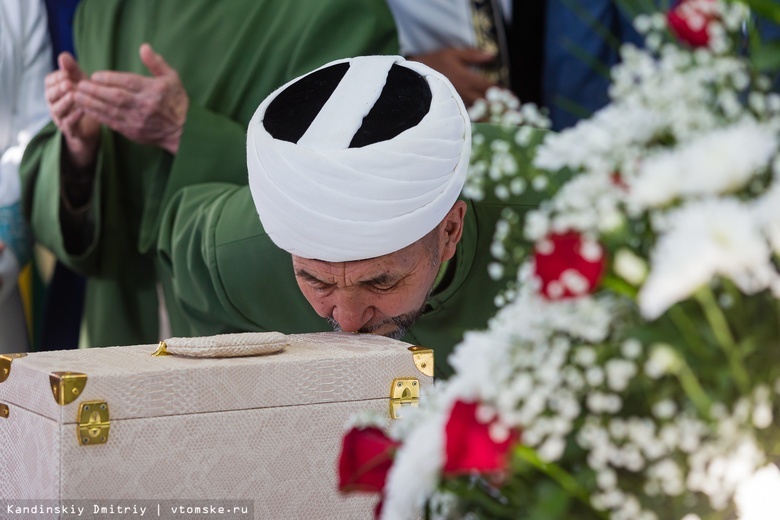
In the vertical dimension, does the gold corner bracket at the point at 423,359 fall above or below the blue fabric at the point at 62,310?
above

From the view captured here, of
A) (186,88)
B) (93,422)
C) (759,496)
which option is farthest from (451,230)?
(759,496)

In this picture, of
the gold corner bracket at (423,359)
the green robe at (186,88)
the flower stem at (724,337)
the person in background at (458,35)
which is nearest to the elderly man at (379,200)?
the gold corner bracket at (423,359)

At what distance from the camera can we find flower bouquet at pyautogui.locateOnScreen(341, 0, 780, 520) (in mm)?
803

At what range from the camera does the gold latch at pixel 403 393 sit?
63.5 inches

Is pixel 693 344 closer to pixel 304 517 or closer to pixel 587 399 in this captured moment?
pixel 587 399

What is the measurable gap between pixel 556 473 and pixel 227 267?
4.68 feet

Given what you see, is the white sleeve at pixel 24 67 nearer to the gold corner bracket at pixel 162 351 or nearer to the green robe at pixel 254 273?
the green robe at pixel 254 273

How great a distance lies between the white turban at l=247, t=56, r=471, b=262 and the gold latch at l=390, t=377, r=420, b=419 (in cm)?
23

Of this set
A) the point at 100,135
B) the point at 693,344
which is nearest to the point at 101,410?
the point at 693,344

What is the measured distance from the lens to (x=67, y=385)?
1376mm

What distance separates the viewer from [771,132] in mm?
806

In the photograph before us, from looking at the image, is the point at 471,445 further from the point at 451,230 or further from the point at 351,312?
the point at 451,230

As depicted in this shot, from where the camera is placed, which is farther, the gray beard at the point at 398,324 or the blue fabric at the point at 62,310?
the blue fabric at the point at 62,310

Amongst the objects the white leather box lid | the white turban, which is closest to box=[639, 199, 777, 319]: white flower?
the white leather box lid
